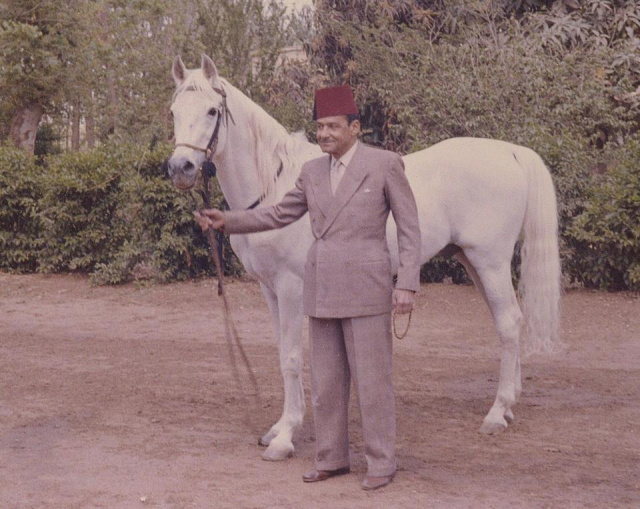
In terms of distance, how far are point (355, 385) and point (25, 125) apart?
17804 millimetres

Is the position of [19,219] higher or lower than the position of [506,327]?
higher

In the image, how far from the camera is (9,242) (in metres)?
13.2

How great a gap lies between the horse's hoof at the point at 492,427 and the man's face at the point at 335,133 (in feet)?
7.23

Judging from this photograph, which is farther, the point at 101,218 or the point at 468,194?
the point at 101,218

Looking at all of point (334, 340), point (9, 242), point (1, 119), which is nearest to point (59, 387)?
point (334, 340)

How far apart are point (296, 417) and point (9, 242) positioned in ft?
29.5

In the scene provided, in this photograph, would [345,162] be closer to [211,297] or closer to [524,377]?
[524,377]

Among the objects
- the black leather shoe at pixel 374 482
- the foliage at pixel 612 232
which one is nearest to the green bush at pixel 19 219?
the foliage at pixel 612 232

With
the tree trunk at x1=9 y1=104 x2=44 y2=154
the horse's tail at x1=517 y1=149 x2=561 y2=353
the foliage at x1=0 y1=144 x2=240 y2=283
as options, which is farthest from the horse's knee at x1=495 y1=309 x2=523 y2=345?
the tree trunk at x1=9 y1=104 x2=44 y2=154

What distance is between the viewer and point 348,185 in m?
4.57

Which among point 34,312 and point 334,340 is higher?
point 334,340

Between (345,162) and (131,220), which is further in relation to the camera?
(131,220)

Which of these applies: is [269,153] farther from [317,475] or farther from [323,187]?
[317,475]

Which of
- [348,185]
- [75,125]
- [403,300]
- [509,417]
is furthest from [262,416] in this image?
[75,125]
